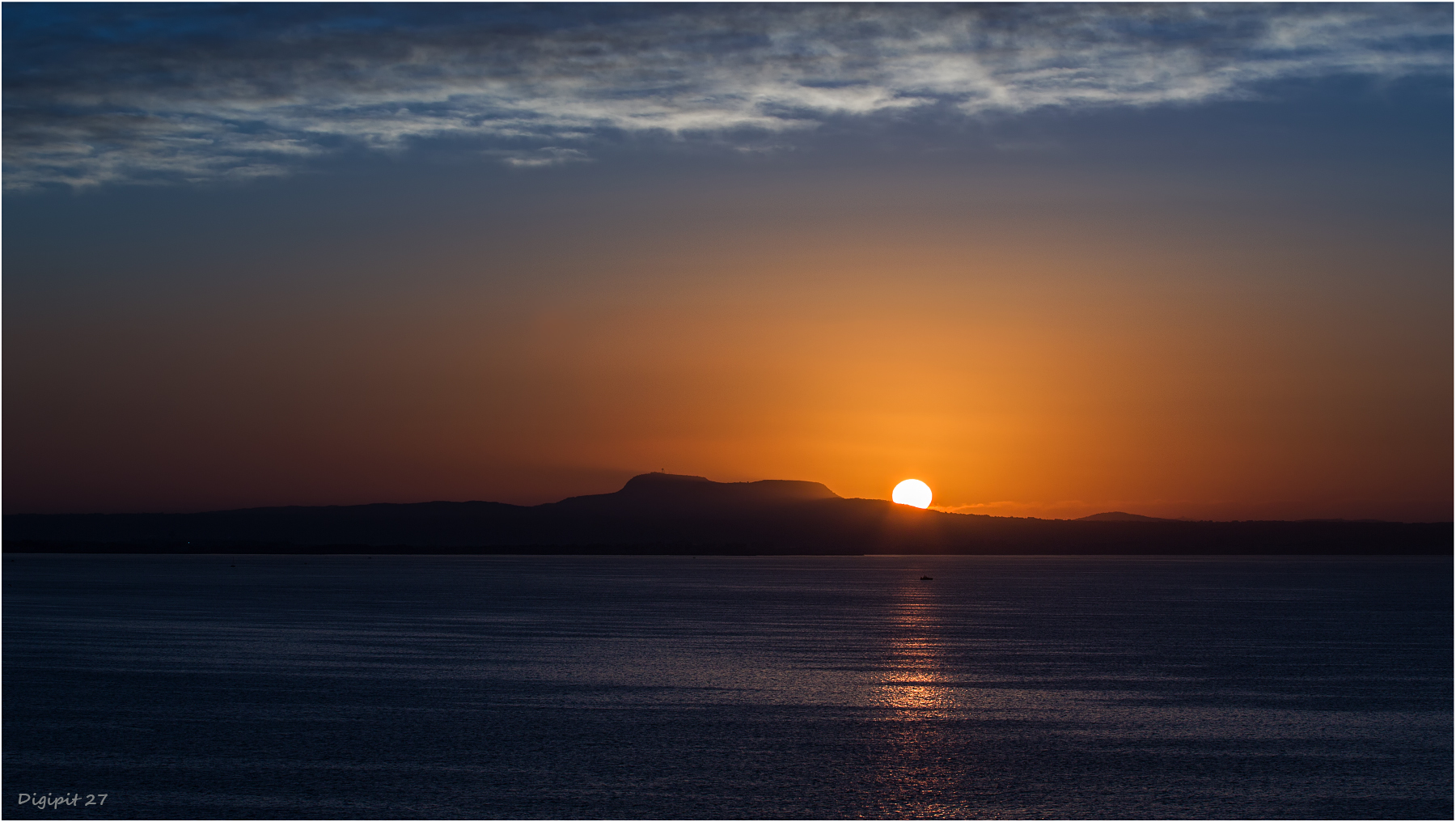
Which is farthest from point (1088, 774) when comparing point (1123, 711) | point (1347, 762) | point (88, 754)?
point (88, 754)

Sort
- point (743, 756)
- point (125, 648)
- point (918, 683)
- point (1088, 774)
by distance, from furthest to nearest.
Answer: point (125, 648) → point (918, 683) → point (743, 756) → point (1088, 774)

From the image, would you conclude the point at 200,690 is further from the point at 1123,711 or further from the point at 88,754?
the point at 1123,711

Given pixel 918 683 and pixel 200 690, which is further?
pixel 918 683

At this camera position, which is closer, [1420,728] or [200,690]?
[1420,728]

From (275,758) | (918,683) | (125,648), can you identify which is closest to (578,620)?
(125,648)

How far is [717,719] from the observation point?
1089 inches

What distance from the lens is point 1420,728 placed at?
89.3 feet

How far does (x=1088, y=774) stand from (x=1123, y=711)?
303 inches

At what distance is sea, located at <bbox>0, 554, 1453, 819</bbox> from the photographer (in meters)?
20.4

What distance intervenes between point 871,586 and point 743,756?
95674 millimetres

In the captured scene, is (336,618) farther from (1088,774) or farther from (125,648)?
(1088,774)

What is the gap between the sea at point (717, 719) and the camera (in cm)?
2042

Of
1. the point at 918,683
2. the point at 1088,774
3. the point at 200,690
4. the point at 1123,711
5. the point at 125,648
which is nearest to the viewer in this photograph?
the point at 1088,774

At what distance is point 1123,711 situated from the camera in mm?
29203
